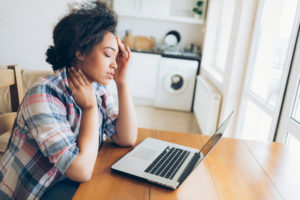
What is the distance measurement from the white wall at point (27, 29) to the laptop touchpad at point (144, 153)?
5.49ft

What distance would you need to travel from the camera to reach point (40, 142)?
76 centimetres

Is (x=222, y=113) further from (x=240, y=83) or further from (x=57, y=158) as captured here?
(x=57, y=158)

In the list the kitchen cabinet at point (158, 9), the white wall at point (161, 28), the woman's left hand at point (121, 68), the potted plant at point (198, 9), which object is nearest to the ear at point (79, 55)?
the woman's left hand at point (121, 68)

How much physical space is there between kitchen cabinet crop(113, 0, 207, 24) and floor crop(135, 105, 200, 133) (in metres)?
1.56

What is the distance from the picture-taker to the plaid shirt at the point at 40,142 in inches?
30.1

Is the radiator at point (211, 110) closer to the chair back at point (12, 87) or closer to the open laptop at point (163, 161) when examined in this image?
the open laptop at point (163, 161)

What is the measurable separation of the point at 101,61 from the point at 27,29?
1691mm

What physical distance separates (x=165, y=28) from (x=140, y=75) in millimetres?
1143

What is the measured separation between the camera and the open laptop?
81 centimetres

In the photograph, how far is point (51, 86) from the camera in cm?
85

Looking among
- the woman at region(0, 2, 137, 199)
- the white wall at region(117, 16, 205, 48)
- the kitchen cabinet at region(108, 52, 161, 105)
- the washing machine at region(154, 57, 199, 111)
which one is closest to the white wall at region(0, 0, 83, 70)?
the woman at region(0, 2, 137, 199)

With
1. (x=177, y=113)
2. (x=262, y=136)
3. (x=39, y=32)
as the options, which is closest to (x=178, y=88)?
(x=177, y=113)

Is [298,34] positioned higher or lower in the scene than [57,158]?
higher

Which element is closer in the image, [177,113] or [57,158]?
[57,158]
